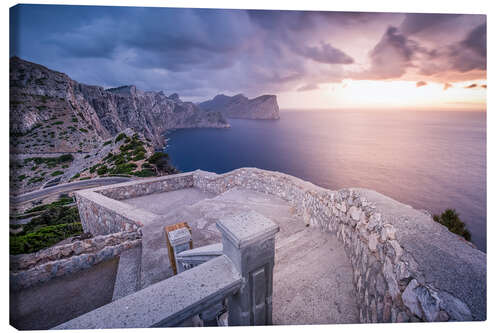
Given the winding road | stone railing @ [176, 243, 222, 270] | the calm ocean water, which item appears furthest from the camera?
the winding road

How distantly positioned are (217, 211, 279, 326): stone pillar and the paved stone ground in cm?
52

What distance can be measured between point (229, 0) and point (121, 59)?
2.31m

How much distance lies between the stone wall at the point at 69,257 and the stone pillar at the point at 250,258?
306cm

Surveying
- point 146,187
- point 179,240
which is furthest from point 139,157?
point 179,240

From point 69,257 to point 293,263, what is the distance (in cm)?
363

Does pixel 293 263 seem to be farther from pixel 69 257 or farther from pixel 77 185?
pixel 77 185

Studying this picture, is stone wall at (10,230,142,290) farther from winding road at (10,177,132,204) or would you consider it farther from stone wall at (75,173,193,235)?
winding road at (10,177,132,204)

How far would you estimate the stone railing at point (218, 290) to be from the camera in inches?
52.2

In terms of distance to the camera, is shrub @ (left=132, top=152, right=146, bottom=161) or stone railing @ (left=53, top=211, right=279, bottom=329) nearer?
stone railing @ (left=53, top=211, right=279, bottom=329)

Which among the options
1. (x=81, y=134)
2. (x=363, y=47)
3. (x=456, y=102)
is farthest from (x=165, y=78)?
(x=81, y=134)

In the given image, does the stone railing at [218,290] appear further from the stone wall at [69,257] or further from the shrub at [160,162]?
the shrub at [160,162]

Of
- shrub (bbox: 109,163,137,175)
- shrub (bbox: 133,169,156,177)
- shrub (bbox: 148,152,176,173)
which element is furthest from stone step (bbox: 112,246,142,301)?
shrub (bbox: 109,163,137,175)

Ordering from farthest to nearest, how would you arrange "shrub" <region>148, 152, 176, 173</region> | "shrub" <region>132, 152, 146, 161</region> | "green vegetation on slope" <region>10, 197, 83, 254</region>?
"shrub" <region>132, 152, 146, 161</region> < "shrub" <region>148, 152, 176, 173</region> < "green vegetation on slope" <region>10, 197, 83, 254</region>

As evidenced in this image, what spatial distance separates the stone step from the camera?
2.97 meters
